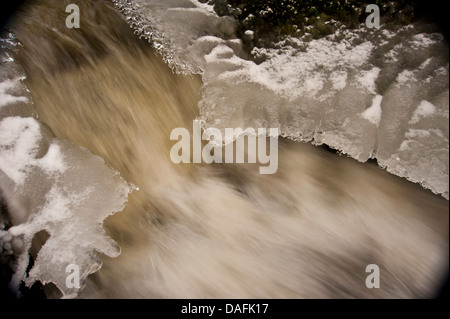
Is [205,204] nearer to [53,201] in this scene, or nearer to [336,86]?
[53,201]

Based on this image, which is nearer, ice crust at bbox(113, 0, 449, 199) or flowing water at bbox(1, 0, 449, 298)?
ice crust at bbox(113, 0, 449, 199)

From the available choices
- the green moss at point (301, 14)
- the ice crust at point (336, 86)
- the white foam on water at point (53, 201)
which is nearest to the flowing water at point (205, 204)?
the white foam on water at point (53, 201)

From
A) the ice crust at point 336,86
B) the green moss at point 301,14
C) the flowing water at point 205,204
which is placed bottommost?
the flowing water at point 205,204

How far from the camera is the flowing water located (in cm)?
228

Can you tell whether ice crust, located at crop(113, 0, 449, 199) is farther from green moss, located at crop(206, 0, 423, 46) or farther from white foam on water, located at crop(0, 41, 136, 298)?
white foam on water, located at crop(0, 41, 136, 298)

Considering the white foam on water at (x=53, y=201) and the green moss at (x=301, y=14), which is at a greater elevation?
the green moss at (x=301, y=14)

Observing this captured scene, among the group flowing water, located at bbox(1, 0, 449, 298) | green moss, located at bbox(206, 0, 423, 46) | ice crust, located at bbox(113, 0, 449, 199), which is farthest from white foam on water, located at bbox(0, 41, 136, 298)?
green moss, located at bbox(206, 0, 423, 46)

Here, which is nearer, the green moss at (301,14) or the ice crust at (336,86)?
the ice crust at (336,86)

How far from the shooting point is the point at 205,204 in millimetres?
2416

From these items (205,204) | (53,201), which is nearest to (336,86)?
(205,204)

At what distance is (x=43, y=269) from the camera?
221cm

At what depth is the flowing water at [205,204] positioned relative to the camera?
2275 mm

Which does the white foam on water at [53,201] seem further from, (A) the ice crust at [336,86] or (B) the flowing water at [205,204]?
(A) the ice crust at [336,86]

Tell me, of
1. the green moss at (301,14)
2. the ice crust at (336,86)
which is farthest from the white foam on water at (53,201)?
the green moss at (301,14)
